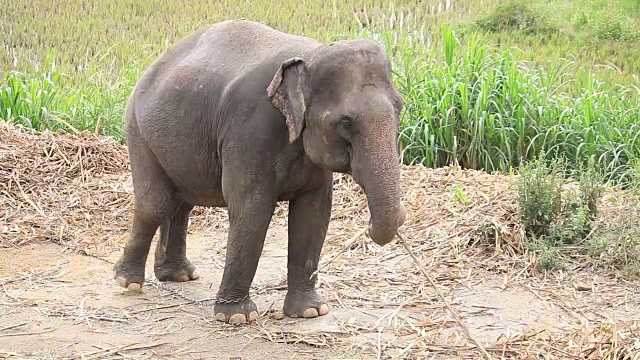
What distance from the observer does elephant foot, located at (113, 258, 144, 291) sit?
5109 mm

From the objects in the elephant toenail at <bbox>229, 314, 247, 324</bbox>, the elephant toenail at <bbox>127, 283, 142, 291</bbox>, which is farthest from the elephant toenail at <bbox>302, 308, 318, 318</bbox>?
the elephant toenail at <bbox>127, 283, 142, 291</bbox>

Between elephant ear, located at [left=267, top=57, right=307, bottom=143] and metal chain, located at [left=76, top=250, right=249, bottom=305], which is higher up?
elephant ear, located at [left=267, top=57, right=307, bottom=143]

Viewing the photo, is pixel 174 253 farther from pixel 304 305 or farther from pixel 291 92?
pixel 291 92

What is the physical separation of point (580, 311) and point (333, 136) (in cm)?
161

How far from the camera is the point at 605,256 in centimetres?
534

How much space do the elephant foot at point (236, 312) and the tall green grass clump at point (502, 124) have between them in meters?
2.87

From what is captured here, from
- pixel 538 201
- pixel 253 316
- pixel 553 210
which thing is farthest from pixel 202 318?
pixel 553 210

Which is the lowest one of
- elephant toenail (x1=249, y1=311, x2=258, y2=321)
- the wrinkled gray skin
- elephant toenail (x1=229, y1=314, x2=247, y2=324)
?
elephant toenail (x1=249, y1=311, x2=258, y2=321)

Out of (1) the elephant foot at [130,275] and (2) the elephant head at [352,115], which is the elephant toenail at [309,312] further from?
(1) the elephant foot at [130,275]

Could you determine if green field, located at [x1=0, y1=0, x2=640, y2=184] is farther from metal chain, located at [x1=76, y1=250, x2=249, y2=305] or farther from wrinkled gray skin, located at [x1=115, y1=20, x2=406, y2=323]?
wrinkled gray skin, located at [x1=115, y1=20, x2=406, y2=323]

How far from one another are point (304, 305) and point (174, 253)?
0.94 metres

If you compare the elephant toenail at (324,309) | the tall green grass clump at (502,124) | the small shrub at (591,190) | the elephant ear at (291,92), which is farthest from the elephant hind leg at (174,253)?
the tall green grass clump at (502,124)

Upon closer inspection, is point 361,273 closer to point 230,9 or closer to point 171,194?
point 171,194

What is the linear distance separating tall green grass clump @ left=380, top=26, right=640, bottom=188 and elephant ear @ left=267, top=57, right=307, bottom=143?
3134 millimetres
